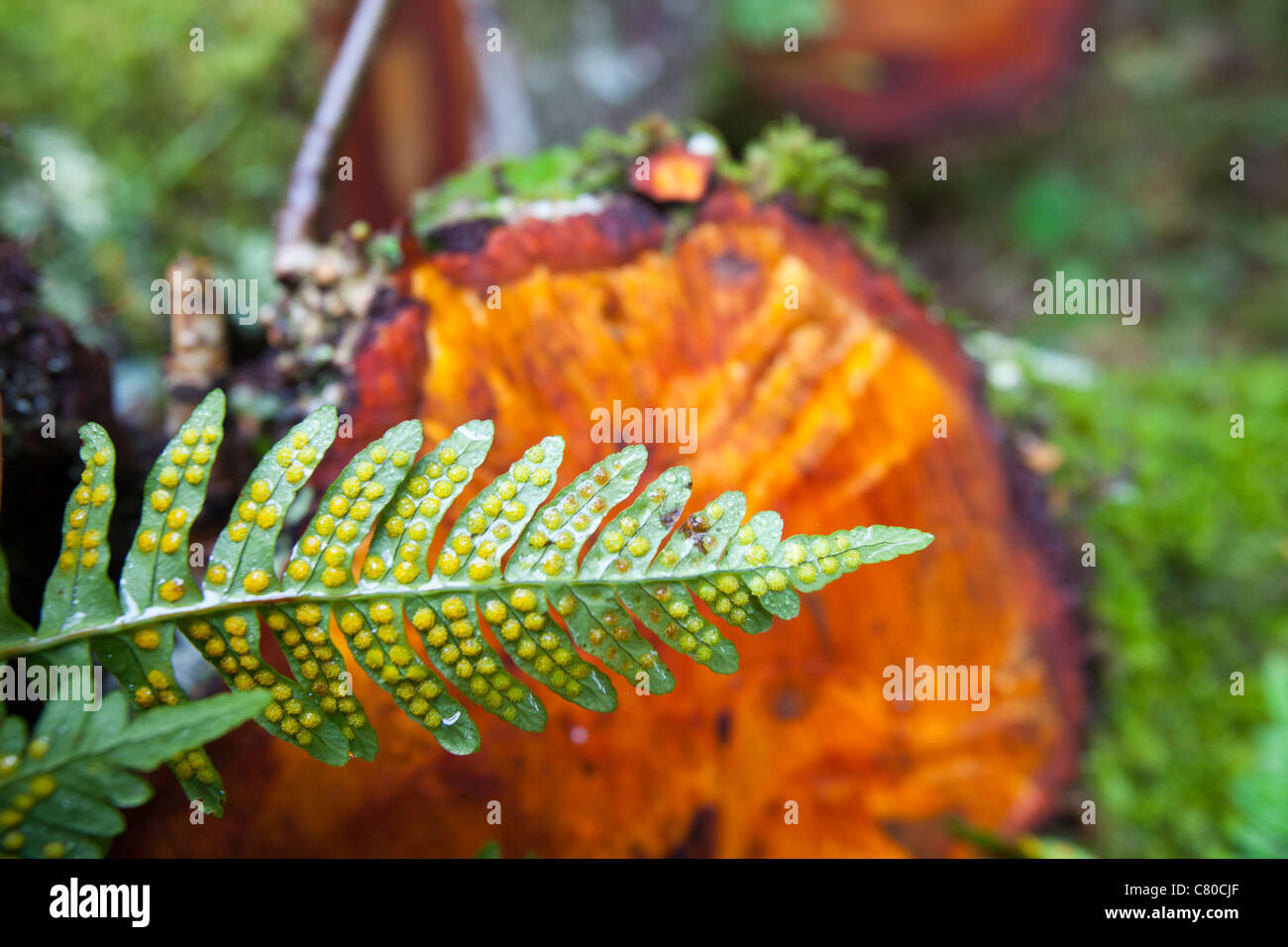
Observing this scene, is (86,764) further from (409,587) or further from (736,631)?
(736,631)

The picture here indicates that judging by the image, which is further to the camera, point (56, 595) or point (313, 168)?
point (313, 168)

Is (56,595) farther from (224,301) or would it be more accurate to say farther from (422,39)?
(422,39)

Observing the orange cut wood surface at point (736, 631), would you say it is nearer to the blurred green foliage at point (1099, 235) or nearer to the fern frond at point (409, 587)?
the blurred green foliage at point (1099, 235)

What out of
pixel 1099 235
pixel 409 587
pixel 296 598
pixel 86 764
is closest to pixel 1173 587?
pixel 409 587

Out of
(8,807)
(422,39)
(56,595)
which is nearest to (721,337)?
(56,595)

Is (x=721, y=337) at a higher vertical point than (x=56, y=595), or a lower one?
higher

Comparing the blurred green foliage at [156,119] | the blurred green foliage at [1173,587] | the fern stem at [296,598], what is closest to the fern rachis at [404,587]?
the fern stem at [296,598]

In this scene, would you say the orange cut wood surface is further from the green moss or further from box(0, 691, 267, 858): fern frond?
box(0, 691, 267, 858): fern frond
